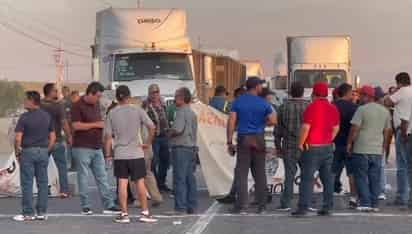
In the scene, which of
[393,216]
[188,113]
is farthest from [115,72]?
[393,216]

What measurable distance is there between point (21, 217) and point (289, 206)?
3.98 meters

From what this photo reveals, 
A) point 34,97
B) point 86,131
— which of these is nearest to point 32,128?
point 34,97

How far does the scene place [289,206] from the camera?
41.3 feet

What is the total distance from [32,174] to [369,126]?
4.96 meters

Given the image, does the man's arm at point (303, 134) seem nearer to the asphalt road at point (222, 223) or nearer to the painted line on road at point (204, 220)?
the asphalt road at point (222, 223)

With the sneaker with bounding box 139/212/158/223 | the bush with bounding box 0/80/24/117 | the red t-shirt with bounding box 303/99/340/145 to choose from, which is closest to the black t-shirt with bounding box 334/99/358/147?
the red t-shirt with bounding box 303/99/340/145

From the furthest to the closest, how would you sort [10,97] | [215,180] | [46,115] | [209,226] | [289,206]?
[10,97], [215,180], [289,206], [46,115], [209,226]

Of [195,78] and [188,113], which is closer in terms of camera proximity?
[188,113]

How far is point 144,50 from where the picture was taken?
2325 centimetres

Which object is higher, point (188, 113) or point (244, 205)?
point (188, 113)

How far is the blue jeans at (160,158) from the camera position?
47.4 ft

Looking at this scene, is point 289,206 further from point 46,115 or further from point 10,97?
point 10,97

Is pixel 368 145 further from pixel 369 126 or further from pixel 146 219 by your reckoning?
pixel 146 219

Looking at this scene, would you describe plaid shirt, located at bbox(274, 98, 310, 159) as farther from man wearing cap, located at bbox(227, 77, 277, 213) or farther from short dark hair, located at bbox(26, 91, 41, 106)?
short dark hair, located at bbox(26, 91, 41, 106)
